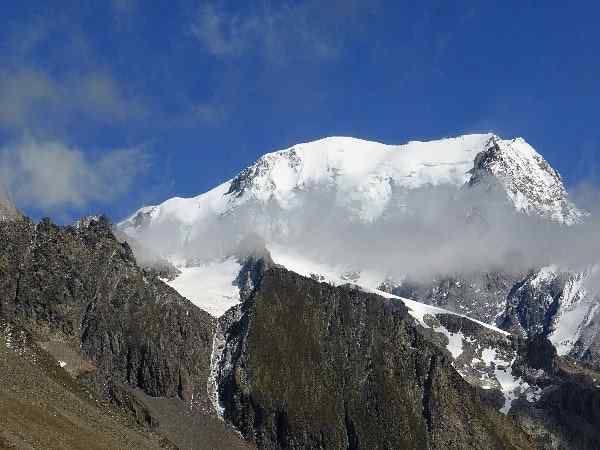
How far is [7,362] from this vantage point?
19438 centimetres

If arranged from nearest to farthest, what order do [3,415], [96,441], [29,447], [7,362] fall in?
1. [29,447]
2. [3,415]
3. [96,441]
4. [7,362]

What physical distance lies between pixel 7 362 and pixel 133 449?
28903 mm

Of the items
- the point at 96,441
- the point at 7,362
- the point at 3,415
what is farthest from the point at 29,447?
the point at 7,362

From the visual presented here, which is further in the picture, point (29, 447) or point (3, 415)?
point (3, 415)

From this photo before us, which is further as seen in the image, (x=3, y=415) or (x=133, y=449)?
(x=133, y=449)

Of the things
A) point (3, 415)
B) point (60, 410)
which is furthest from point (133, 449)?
point (3, 415)

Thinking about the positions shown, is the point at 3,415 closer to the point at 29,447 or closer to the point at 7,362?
the point at 29,447

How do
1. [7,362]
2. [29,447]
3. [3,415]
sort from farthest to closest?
[7,362] < [3,415] < [29,447]

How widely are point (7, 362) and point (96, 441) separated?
26360mm

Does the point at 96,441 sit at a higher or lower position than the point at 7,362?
lower

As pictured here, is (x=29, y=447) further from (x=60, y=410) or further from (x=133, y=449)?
(x=133, y=449)

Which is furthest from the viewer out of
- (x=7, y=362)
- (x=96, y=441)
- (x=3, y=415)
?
(x=7, y=362)

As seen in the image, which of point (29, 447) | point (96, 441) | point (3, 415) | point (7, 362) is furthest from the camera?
point (7, 362)

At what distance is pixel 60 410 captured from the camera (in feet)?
615
